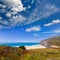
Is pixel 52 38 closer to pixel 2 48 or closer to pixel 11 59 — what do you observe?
pixel 2 48

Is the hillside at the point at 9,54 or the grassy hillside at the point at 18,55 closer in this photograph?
the grassy hillside at the point at 18,55

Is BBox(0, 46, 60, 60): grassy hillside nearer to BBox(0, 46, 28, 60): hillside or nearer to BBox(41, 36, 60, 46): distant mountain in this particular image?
BBox(0, 46, 28, 60): hillside

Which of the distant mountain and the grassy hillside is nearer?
the grassy hillside

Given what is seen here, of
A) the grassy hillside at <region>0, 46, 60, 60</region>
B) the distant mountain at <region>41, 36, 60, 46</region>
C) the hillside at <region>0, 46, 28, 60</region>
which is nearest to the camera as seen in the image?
the grassy hillside at <region>0, 46, 60, 60</region>

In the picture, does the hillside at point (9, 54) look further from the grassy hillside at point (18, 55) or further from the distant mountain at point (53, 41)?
the distant mountain at point (53, 41)

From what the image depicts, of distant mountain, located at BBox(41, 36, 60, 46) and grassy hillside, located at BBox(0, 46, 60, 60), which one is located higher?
distant mountain, located at BBox(41, 36, 60, 46)

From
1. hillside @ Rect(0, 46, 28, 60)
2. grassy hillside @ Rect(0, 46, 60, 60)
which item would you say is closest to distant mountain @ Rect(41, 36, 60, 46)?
grassy hillside @ Rect(0, 46, 60, 60)

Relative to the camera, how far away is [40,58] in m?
14.5

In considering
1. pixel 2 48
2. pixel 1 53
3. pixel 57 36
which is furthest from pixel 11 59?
pixel 57 36

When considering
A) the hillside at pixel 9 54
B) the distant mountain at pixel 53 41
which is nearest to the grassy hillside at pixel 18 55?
the hillside at pixel 9 54

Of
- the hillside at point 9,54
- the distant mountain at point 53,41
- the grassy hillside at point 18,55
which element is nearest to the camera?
the grassy hillside at point 18,55

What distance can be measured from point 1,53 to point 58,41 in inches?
2212

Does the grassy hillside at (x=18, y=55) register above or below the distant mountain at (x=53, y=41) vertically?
below

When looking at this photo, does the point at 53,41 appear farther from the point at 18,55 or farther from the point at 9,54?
the point at 9,54
